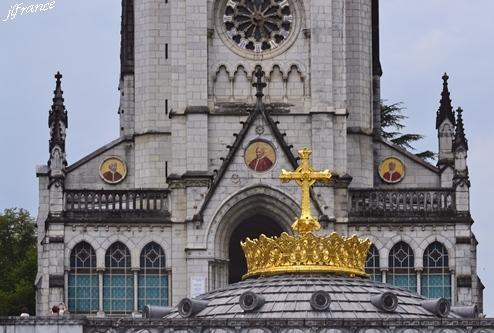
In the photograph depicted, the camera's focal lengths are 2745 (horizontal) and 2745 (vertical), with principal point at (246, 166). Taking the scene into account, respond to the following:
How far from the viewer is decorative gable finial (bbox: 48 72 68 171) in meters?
107

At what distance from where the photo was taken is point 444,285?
10600 centimetres

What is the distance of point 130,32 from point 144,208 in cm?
965

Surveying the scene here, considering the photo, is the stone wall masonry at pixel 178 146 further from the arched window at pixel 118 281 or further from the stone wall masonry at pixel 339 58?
the stone wall masonry at pixel 339 58

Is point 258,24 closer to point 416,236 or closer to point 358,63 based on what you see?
point 358,63

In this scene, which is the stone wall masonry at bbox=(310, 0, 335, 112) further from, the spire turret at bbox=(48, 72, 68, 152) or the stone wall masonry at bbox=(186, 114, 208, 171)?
the spire turret at bbox=(48, 72, 68, 152)

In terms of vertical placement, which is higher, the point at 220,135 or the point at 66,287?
the point at 220,135

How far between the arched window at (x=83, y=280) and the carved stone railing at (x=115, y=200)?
154cm

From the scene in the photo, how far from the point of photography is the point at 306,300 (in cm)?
6631

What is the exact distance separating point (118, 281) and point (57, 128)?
7.04 meters

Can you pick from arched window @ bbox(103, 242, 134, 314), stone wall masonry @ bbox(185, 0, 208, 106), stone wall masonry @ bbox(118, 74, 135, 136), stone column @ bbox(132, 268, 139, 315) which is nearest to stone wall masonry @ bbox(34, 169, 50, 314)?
arched window @ bbox(103, 242, 134, 314)

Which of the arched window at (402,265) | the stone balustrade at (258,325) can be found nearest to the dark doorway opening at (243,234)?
the arched window at (402,265)

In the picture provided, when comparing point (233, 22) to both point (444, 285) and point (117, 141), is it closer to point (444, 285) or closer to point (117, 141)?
point (117, 141)

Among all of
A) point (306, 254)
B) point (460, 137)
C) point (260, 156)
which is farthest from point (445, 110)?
point (306, 254)

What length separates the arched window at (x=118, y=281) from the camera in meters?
105
